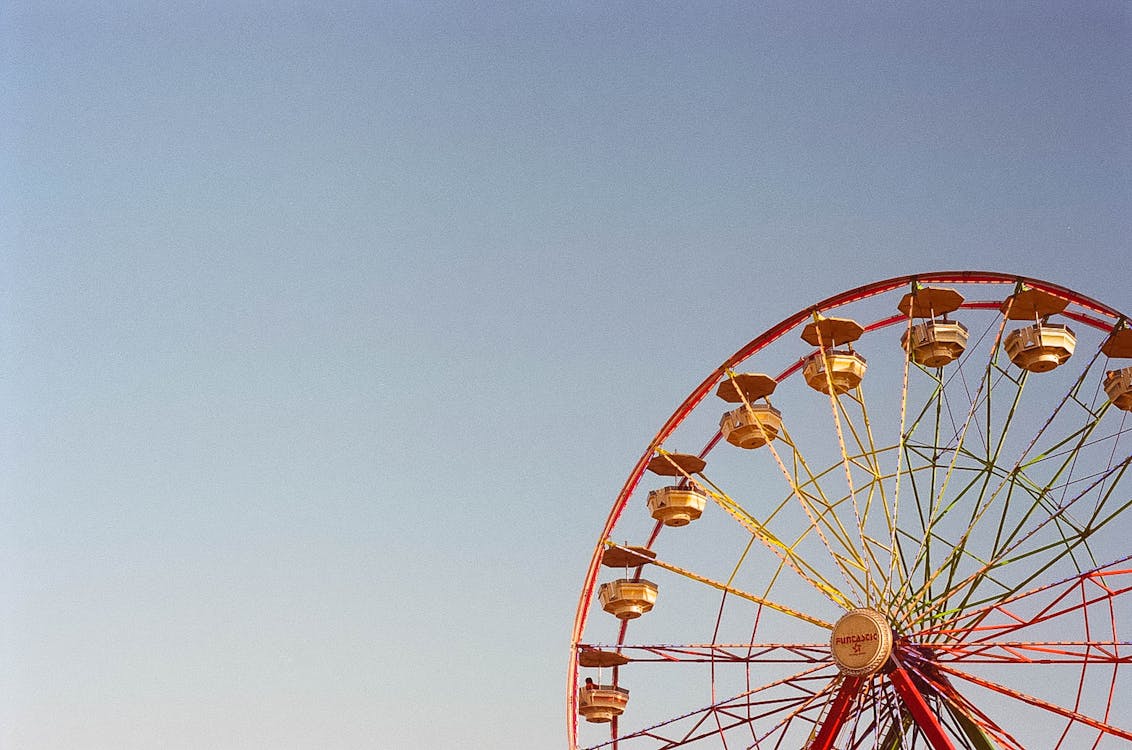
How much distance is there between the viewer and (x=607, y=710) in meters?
20.0

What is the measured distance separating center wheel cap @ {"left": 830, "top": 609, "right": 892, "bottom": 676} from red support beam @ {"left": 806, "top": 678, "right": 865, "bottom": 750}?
0.19 m

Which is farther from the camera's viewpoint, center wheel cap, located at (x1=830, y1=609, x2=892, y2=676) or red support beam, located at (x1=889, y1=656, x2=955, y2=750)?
center wheel cap, located at (x1=830, y1=609, x2=892, y2=676)

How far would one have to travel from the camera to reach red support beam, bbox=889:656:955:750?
52.1 feet

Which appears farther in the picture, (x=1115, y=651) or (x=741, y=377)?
(x=741, y=377)

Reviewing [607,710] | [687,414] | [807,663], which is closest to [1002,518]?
[807,663]

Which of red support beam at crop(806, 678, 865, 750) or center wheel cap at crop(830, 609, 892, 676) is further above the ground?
center wheel cap at crop(830, 609, 892, 676)

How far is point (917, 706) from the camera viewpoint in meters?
16.1

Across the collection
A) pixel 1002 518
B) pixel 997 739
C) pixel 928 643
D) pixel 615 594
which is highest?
pixel 615 594

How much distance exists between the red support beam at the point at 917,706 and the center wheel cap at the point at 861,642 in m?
0.20

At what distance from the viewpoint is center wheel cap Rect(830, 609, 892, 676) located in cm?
1667

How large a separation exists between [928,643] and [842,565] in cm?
152

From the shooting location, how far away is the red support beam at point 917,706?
52.1ft

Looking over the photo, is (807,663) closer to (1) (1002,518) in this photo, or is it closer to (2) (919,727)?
(2) (919,727)

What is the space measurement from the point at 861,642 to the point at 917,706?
104 cm
